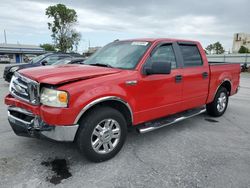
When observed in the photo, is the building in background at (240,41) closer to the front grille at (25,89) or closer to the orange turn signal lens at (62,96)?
the front grille at (25,89)

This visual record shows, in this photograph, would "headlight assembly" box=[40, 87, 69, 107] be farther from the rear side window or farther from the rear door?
the rear side window

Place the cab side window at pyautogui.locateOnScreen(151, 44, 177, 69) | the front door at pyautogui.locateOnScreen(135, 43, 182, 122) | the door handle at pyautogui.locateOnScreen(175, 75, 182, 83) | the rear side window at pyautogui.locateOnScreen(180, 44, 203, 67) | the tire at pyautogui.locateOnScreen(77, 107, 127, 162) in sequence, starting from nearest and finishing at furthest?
the tire at pyautogui.locateOnScreen(77, 107, 127, 162), the front door at pyautogui.locateOnScreen(135, 43, 182, 122), the cab side window at pyautogui.locateOnScreen(151, 44, 177, 69), the door handle at pyautogui.locateOnScreen(175, 75, 182, 83), the rear side window at pyautogui.locateOnScreen(180, 44, 203, 67)

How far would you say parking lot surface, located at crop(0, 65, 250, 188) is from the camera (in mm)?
2908

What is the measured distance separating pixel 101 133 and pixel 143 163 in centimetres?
78

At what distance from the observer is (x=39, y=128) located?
304cm

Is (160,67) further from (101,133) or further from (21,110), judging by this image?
(21,110)

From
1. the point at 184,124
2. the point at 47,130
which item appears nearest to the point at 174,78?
the point at 184,124

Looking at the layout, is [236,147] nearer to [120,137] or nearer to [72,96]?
[120,137]

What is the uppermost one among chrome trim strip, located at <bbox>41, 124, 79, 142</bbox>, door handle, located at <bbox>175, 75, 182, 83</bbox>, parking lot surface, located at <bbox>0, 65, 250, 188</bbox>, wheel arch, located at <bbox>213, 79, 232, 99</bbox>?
door handle, located at <bbox>175, 75, 182, 83</bbox>

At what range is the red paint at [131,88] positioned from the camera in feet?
9.64

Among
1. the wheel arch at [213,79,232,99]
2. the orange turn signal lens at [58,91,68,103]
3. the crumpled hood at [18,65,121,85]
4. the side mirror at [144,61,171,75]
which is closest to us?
the orange turn signal lens at [58,91,68,103]

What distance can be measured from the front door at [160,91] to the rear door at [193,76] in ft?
0.73

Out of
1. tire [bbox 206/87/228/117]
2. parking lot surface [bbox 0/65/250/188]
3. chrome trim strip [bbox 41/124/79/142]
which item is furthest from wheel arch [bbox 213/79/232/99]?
chrome trim strip [bbox 41/124/79/142]

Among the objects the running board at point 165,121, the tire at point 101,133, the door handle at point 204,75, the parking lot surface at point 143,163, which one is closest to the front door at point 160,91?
the running board at point 165,121
